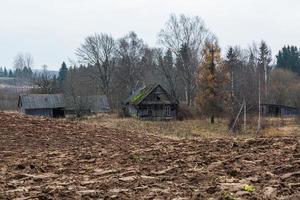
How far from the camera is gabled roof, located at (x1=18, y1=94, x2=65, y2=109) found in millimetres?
49894

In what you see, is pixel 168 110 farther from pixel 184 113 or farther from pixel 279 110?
pixel 279 110

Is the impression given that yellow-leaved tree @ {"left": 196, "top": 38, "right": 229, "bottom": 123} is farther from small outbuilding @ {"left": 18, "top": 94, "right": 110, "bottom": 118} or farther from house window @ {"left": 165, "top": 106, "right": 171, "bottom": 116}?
small outbuilding @ {"left": 18, "top": 94, "right": 110, "bottom": 118}

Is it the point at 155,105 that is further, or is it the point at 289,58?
the point at 289,58

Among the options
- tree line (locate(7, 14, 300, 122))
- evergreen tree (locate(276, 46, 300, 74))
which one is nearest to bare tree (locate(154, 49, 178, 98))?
tree line (locate(7, 14, 300, 122))

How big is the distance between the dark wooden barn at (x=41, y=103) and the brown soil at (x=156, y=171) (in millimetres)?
39932

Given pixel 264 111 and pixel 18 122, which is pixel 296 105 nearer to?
pixel 264 111

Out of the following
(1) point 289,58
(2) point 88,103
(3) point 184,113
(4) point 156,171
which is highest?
(1) point 289,58

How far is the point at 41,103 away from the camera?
165ft

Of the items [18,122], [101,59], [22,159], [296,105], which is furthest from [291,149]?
[101,59]

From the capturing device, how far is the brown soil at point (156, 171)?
17.3ft

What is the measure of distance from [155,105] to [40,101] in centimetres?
1224

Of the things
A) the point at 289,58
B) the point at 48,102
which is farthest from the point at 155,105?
the point at 289,58

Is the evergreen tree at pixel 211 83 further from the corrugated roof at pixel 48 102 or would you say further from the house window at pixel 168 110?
the corrugated roof at pixel 48 102

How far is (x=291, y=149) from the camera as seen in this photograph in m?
7.95
